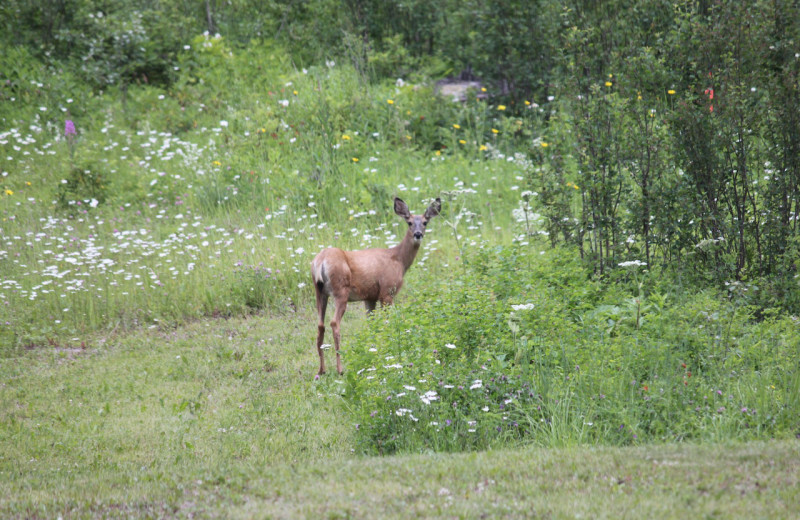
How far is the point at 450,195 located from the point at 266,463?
20.0 ft

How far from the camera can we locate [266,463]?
219 inches

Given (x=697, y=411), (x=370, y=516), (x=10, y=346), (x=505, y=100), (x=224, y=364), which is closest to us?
(x=370, y=516)

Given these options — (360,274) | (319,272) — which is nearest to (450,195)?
(360,274)

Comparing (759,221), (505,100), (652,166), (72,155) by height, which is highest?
(505,100)

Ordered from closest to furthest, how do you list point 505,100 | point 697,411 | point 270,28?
point 697,411 → point 505,100 → point 270,28

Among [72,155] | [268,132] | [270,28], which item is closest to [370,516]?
[268,132]

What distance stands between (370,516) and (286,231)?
799cm

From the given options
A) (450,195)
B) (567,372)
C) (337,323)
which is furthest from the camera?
(450,195)

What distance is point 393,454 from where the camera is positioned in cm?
561

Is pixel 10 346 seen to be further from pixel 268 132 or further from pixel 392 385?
pixel 268 132

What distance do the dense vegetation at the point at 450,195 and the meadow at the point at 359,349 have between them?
1.7 inches

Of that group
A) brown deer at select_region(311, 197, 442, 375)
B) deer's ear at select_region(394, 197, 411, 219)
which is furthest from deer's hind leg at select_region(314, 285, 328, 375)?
deer's ear at select_region(394, 197, 411, 219)

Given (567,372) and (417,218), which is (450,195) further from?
(567,372)

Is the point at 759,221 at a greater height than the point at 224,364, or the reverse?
the point at 759,221
